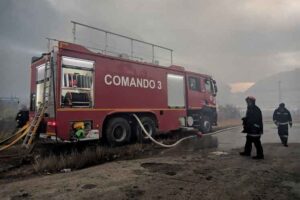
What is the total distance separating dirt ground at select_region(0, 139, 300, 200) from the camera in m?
4.14

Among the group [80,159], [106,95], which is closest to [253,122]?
[106,95]

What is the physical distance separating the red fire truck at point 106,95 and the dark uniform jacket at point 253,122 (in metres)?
3.72

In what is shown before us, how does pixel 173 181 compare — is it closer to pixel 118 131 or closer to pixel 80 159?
pixel 80 159

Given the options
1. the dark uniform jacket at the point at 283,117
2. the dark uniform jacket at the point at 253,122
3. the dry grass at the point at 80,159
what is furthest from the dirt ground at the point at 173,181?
the dark uniform jacket at the point at 283,117

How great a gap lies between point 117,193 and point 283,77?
147642 mm

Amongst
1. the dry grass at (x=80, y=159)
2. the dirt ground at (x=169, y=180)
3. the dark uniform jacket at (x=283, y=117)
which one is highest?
the dark uniform jacket at (x=283, y=117)

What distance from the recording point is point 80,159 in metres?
6.53

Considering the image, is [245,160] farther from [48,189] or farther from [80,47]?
[80,47]

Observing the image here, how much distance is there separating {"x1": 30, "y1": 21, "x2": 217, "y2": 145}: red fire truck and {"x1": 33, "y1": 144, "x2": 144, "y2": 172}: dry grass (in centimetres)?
74

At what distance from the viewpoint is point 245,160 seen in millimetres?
6656

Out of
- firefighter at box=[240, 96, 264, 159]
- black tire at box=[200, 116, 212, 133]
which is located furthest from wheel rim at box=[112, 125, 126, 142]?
black tire at box=[200, 116, 212, 133]

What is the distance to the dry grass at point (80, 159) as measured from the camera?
19.9ft

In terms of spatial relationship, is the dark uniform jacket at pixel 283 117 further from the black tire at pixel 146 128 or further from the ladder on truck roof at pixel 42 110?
the ladder on truck roof at pixel 42 110

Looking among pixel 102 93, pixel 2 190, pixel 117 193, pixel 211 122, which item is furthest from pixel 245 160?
pixel 211 122
